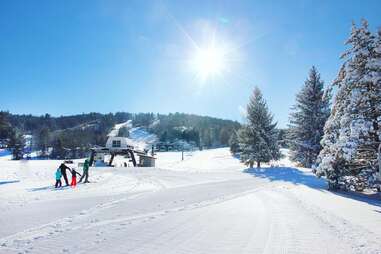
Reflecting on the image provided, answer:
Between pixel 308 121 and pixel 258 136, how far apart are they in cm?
623

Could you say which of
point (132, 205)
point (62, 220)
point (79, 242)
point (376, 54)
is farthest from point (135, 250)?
point (376, 54)

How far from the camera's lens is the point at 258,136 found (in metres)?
31.2

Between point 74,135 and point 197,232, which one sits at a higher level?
point 74,135

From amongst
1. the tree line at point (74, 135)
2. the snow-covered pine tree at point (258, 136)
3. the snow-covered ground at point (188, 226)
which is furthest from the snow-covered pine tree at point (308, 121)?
the tree line at point (74, 135)

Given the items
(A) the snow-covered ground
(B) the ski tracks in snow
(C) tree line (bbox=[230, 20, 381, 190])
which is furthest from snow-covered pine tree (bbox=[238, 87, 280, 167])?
(B) the ski tracks in snow

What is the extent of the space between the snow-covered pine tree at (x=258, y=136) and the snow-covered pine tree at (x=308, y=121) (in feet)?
8.29

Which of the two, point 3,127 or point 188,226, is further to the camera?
point 3,127

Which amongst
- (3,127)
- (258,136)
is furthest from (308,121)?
(3,127)

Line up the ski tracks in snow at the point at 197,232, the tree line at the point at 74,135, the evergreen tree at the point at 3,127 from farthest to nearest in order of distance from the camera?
the tree line at the point at 74,135
the evergreen tree at the point at 3,127
the ski tracks in snow at the point at 197,232

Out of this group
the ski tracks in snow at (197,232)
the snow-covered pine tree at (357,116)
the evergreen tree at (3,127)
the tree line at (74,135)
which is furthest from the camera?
the tree line at (74,135)

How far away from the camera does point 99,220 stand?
866cm

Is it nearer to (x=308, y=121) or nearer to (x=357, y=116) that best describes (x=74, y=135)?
(x=308, y=121)

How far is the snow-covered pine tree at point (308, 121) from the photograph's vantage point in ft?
99.8

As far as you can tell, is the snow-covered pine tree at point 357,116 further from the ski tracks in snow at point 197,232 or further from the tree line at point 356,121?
the ski tracks in snow at point 197,232
